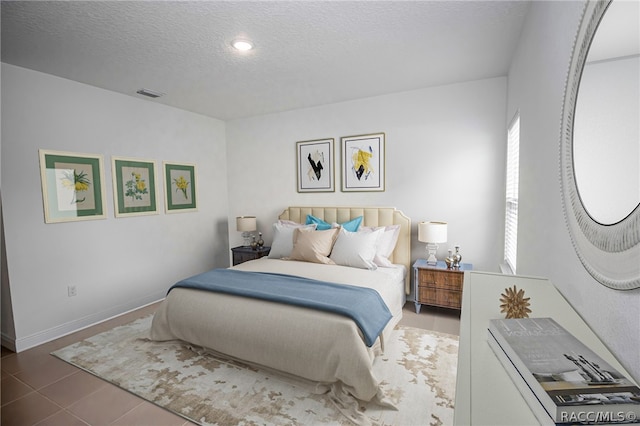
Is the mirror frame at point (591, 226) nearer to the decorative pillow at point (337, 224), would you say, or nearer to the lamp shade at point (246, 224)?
the decorative pillow at point (337, 224)

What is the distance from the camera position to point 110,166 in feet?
11.5

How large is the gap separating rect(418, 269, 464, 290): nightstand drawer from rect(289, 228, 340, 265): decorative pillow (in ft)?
3.39

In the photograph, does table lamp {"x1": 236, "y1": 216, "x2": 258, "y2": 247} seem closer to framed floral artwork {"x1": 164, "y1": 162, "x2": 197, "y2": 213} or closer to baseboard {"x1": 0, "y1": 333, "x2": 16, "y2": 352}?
framed floral artwork {"x1": 164, "y1": 162, "x2": 197, "y2": 213}

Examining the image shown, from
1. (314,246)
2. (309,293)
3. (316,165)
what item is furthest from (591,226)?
(316,165)

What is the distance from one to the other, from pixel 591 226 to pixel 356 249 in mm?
2579

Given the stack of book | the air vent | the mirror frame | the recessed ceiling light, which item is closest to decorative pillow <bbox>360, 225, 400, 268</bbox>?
the recessed ceiling light

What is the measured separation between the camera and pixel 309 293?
2463mm

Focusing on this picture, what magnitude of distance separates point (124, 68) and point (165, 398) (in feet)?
9.35

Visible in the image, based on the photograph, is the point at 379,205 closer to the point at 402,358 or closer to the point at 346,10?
the point at 402,358

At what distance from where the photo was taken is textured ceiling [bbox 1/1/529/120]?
6.47ft

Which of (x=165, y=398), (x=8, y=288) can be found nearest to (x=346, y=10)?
(x=165, y=398)

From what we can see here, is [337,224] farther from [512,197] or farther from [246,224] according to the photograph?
[512,197]

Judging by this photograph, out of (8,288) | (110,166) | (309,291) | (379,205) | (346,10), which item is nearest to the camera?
(346,10)

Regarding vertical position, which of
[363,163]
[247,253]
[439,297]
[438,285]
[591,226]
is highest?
[363,163]
